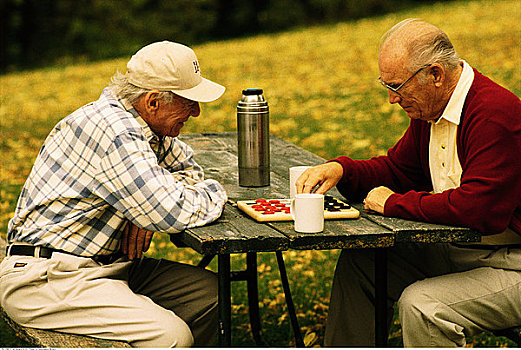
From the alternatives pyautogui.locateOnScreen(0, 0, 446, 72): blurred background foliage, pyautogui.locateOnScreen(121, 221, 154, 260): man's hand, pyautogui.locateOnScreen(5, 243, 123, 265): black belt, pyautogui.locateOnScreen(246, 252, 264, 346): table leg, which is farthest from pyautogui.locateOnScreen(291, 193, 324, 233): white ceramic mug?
Result: pyautogui.locateOnScreen(0, 0, 446, 72): blurred background foliage

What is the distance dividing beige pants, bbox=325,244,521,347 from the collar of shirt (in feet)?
1.77

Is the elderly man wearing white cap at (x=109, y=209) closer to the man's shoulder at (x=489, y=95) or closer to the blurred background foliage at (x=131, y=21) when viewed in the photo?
the man's shoulder at (x=489, y=95)

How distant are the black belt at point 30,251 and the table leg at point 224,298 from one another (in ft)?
2.16

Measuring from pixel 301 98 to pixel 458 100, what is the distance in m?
9.18

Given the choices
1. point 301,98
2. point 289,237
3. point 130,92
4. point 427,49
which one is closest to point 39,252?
point 130,92

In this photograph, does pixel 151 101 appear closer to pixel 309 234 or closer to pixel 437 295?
pixel 309 234

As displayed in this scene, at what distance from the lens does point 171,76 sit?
10.6ft

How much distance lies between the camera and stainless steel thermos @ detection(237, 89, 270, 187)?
3676 mm

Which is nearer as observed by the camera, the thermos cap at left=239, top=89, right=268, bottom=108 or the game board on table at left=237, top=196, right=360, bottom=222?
the game board on table at left=237, top=196, right=360, bottom=222

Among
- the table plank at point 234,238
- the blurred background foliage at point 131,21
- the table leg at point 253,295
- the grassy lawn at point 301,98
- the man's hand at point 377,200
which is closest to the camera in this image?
the table plank at point 234,238

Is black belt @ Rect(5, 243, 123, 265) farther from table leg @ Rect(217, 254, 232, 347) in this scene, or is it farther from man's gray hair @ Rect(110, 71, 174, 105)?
man's gray hair @ Rect(110, 71, 174, 105)

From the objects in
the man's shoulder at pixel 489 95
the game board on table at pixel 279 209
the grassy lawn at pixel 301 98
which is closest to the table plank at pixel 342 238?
the game board on table at pixel 279 209

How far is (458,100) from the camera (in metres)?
3.17

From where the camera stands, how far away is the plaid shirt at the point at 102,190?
3.02 metres
